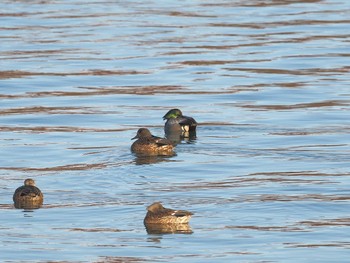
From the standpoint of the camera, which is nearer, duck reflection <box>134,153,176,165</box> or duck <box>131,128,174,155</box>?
duck reflection <box>134,153,176,165</box>

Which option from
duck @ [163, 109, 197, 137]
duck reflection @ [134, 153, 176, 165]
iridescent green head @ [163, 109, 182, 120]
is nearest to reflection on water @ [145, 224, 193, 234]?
duck reflection @ [134, 153, 176, 165]

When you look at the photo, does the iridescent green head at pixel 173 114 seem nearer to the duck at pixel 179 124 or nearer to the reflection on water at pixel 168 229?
the duck at pixel 179 124

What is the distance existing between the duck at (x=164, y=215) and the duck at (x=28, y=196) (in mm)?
1752

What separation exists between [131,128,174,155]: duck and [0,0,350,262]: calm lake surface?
0.68ft

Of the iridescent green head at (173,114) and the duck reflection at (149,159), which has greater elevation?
the iridescent green head at (173,114)

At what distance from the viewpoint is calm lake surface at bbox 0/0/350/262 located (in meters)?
15.2

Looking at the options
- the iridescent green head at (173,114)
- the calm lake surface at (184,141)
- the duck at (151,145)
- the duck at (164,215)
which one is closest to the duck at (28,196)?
the calm lake surface at (184,141)

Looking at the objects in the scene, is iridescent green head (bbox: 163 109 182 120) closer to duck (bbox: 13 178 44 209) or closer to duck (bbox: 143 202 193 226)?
duck (bbox: 13 178 44 209)

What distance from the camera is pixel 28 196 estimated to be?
16734 millimetres

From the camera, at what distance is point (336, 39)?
35719 millimetres

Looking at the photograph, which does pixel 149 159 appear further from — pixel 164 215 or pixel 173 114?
pixel 164 215

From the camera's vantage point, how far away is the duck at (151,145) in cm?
2075

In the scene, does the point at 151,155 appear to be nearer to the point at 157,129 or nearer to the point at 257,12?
the point at 157,129

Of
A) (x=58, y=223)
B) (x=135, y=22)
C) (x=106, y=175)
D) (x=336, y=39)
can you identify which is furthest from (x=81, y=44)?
(x=58, y=223)
